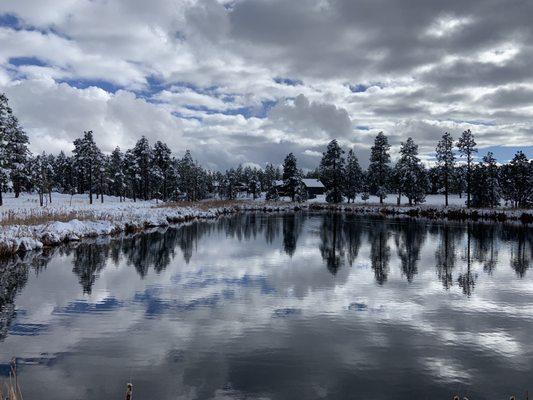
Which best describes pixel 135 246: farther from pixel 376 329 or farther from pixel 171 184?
pixel 171 184

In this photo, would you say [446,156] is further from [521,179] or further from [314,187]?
[314,187]

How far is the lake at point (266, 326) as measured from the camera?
7.75 meters

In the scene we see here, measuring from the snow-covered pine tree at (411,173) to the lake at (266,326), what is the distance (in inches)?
2106

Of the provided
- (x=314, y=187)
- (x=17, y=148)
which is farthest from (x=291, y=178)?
(x=17, y=148)

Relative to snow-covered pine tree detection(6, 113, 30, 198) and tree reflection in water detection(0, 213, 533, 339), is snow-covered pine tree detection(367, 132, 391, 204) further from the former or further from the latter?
snow-covered pine tree detection(6, 113, 30, 198)

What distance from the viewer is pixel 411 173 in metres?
73.9

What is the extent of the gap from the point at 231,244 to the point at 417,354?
19.8m

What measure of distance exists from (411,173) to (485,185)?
41.7 ft

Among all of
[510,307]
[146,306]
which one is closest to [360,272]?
[510,307]

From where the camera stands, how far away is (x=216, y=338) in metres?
10.1

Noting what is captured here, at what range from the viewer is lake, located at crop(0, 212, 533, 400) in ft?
25.4

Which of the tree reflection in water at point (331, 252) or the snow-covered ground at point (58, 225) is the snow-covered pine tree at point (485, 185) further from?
the snow-covered ground at point (58, 225)

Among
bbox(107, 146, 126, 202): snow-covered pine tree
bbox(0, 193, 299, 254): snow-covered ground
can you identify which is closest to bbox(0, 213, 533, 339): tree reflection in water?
bbox(0, 193, 299, 254): snow-covered ground

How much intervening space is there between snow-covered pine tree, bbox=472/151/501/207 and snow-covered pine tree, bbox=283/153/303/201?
112 ft
